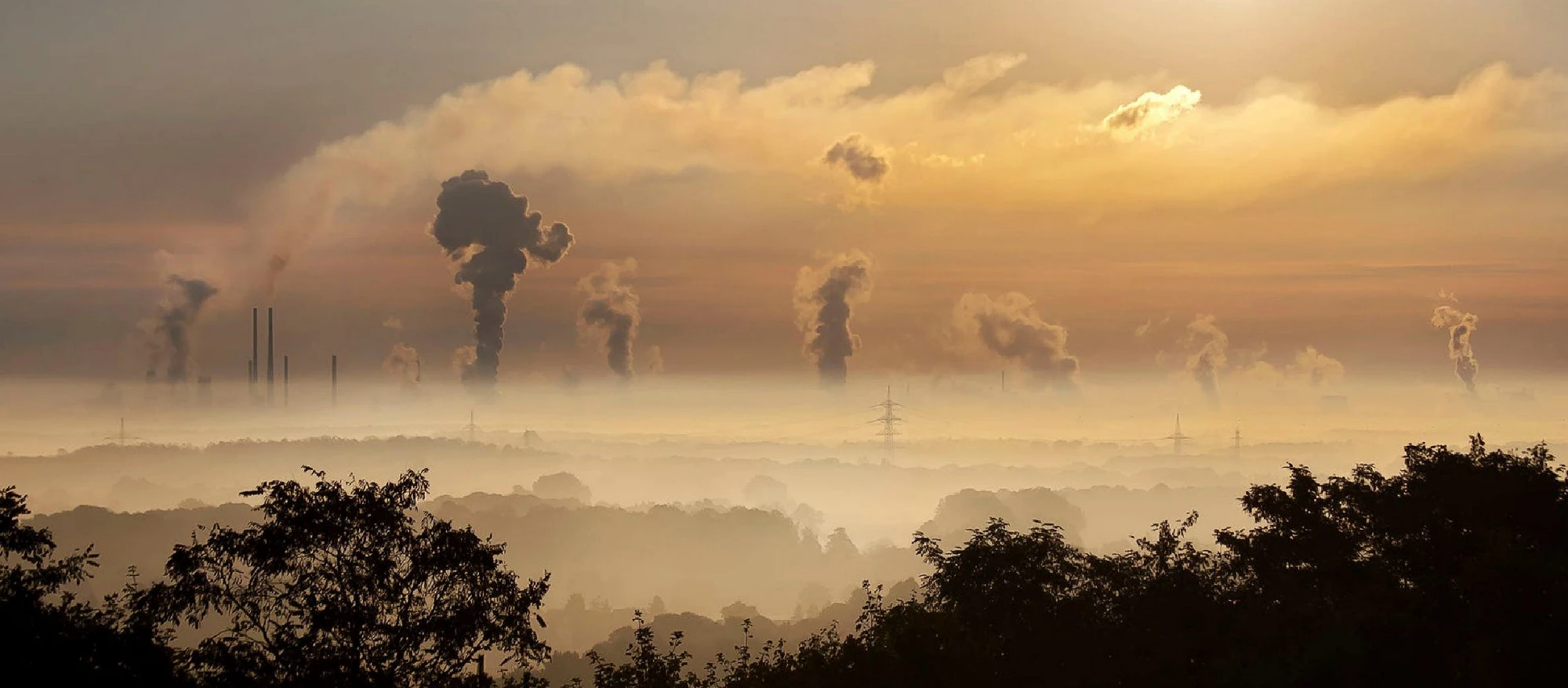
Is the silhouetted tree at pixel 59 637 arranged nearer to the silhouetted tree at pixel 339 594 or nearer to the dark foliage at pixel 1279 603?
the silhouetted tree at pixel 339 594

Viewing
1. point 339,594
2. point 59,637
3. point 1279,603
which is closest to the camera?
point 59,637

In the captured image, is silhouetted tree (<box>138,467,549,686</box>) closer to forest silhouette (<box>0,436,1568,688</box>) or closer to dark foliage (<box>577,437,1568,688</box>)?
forest silhouette (<box>0,436,1568,688</box>)

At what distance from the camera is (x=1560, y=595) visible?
105 ft

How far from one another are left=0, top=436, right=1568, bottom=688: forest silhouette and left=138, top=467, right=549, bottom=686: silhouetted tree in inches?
1.9

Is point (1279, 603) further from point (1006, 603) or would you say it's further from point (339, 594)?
point (339, 594)

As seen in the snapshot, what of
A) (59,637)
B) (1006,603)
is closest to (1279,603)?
(1006,603)

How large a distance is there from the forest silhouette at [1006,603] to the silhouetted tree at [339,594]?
5 centimetres

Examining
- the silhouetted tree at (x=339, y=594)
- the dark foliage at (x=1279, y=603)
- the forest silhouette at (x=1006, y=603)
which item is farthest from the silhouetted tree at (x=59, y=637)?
the dark foliage at (x=1279, y=603)

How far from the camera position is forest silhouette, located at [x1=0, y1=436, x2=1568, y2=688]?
2658 centimetres

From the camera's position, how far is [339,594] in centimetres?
2697

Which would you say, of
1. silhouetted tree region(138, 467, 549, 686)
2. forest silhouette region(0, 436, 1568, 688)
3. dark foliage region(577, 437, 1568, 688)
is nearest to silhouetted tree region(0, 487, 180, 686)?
forest silhouette region(0, 436, 1568, 688)

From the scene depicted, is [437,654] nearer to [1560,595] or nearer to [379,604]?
[379,604]

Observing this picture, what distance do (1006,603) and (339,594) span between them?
72.9 feet

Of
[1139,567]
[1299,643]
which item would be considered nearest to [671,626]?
[1139,567]
